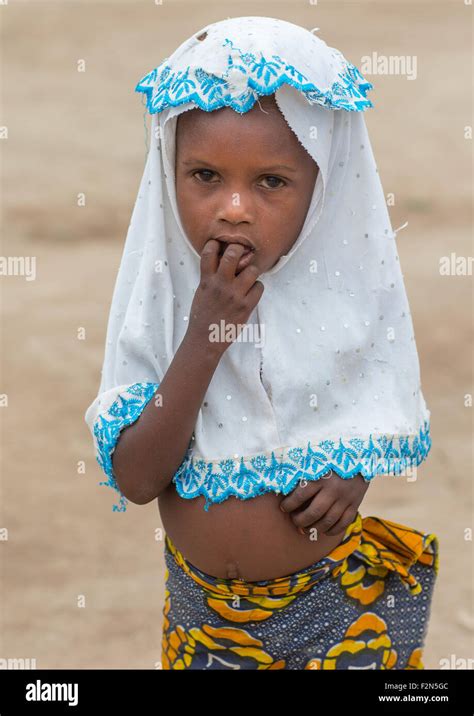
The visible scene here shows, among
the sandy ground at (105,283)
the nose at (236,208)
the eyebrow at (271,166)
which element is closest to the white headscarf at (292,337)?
the eyebrow at (271,166)

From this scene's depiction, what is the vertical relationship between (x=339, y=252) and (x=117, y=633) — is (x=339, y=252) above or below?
above

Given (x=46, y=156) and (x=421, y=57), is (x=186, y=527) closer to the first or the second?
(x=46, y=156)

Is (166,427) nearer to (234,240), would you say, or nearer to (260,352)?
(260,352)

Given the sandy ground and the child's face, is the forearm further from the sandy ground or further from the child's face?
the sandy ground

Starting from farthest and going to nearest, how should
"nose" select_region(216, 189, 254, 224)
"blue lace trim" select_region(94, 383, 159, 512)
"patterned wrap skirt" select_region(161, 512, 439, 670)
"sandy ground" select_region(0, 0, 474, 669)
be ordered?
"sandy ground" select_region(0, 0, 474, 669) → "patterned wrap skirt" select_region(161, 512, 439, 670) → "blue lace trim" select_region(94, 383, 159, 512) → "nose" select_region(216, 189, 254, 224)

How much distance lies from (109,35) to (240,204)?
1068cm

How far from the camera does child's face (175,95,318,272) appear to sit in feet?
7.22

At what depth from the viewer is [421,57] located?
37.9 ft

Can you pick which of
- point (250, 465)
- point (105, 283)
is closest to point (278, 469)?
point (250, 465)

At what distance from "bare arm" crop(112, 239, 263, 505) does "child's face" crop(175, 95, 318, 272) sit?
5 centimetres

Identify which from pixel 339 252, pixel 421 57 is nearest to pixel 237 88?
pixel 339 252

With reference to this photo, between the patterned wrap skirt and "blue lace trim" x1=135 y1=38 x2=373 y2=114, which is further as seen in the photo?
the patterned wrap skirt

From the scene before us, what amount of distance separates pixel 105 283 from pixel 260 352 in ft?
15.0

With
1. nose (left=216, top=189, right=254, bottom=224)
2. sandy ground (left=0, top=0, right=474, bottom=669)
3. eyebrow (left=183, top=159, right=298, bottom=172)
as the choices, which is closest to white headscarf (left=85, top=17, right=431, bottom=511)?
eyebrow (left=183, top=159, right=298, bottom=172)
